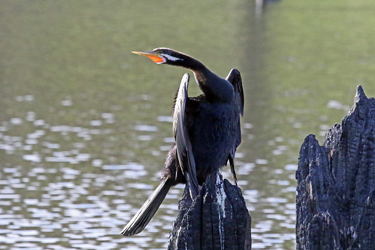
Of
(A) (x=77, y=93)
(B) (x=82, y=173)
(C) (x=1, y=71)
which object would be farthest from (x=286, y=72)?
(B) (x=82, y=173)

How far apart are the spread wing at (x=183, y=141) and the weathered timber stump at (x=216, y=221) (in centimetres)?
88

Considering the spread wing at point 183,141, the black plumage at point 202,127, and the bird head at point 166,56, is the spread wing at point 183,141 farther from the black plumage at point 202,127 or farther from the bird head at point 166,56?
the bird head at point 166,56

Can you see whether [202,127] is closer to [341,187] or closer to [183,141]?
[183,141]

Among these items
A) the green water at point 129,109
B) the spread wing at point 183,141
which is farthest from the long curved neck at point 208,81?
the green water at point 129,109

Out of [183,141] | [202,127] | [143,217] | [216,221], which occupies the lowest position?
[143,217]

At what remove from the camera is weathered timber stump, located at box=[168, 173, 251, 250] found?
5.18m

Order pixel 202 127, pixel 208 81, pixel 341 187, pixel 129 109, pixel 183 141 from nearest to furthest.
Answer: pixel 341 187 → pixel 183 141 → pixel 208 81 → pixel 202 127 → pixel 129 109

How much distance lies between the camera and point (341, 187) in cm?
543

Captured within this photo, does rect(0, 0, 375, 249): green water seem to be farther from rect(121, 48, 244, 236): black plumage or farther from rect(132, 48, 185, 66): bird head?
rect(132, 48, 185, 66): bird head

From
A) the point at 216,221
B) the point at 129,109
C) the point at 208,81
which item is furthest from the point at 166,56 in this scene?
the point at 129,109

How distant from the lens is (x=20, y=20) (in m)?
36.3

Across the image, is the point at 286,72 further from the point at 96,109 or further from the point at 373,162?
the point at 373,162

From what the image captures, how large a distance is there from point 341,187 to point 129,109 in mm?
11947

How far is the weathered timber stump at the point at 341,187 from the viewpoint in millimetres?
5105
